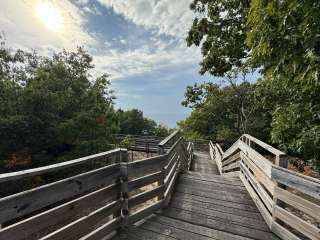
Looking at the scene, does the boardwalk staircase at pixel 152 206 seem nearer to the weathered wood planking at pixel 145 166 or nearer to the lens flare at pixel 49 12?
the weathered wood planking at pixel 145 166

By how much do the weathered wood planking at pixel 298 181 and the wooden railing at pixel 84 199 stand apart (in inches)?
67.1

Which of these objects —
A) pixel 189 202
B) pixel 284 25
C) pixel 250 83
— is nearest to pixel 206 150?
pixel 250 83

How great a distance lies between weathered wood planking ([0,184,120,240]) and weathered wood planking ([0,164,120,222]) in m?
0.08

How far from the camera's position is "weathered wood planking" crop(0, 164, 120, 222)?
1.49 meters

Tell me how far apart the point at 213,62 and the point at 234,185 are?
452 centimetres

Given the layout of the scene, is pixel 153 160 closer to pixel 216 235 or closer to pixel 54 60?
pixel 216 235

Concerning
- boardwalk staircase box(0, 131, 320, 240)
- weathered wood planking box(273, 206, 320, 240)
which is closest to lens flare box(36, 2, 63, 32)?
boardwalk staircase box(0, 131, 320, 240)

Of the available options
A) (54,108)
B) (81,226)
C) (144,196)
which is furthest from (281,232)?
(54,108)

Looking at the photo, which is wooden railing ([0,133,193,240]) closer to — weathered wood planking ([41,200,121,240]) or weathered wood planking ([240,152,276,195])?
weathered wood planking ([41,200,121,240])

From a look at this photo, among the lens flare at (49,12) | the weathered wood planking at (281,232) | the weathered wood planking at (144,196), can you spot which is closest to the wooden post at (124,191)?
the weathered wood planking at (144,196)

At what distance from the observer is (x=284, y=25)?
7.26 ft

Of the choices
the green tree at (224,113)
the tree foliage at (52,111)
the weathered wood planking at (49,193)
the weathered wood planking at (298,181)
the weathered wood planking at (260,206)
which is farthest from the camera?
the green tree at (224,113)

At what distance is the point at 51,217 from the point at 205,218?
84.8 inches

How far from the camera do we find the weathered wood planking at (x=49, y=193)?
149 centimetres
